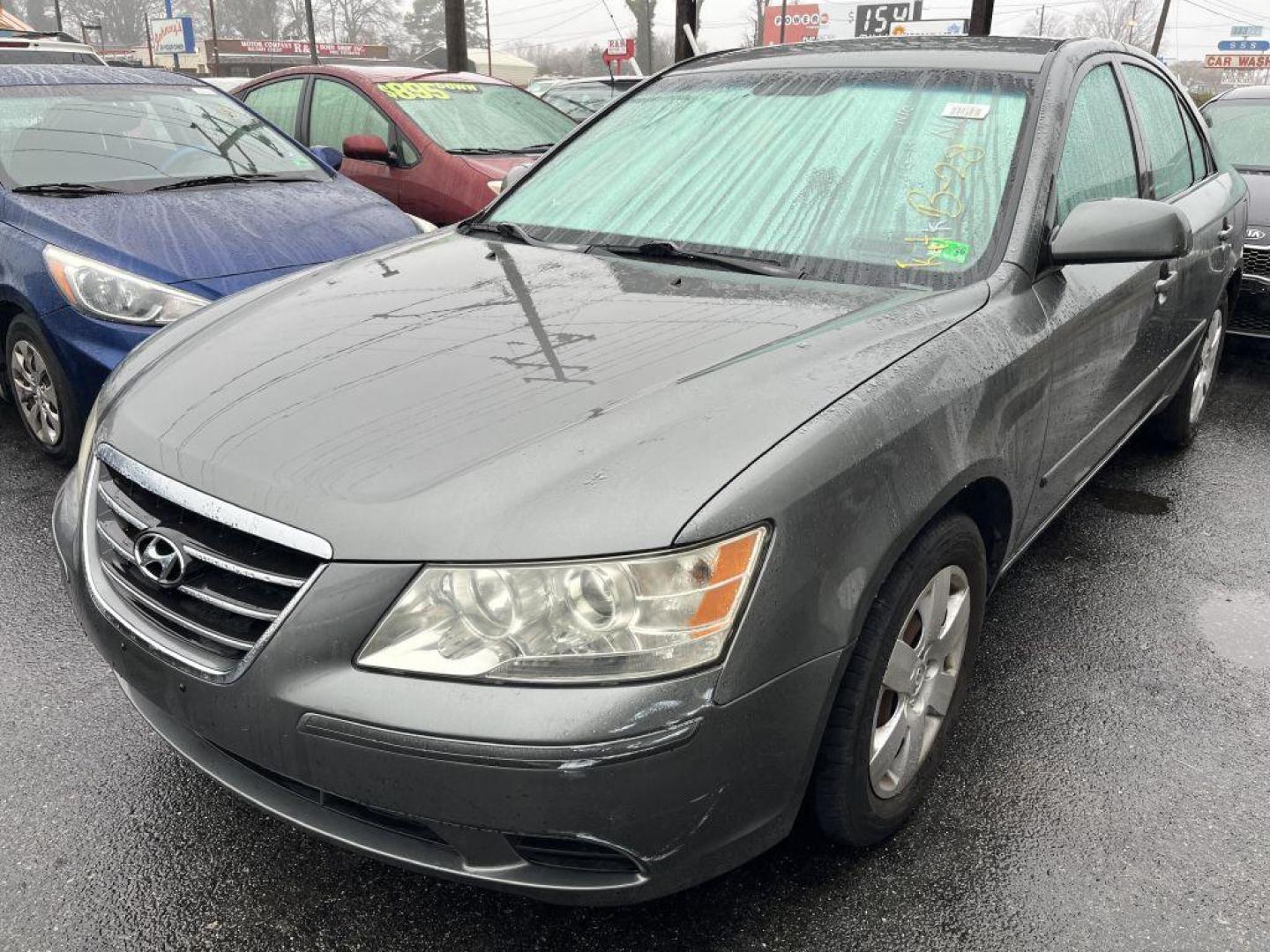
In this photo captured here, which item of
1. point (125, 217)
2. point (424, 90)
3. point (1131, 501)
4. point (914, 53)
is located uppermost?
point (914, 53)

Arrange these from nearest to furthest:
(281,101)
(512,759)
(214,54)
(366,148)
Answer: (512,759) → (366,148) → (281,101) → (214,54)

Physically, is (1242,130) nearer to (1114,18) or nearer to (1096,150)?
(1096,150)

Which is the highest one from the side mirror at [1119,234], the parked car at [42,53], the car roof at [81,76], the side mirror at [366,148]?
the parked car at [42,53]

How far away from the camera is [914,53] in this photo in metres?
2.91

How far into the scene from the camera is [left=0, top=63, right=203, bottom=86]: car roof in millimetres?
4750

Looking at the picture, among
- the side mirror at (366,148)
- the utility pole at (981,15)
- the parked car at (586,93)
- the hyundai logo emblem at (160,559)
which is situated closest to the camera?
the hyundai logo emblem at (160,559)

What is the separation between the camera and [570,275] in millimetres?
2518

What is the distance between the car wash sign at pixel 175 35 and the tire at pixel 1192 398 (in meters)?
59.2

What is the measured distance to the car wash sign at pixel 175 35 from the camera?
176ft

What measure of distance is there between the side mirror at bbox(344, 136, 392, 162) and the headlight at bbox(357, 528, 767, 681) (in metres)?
5.14

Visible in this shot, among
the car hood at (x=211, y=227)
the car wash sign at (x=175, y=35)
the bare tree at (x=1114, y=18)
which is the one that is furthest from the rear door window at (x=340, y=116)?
the bare tree at (x=1114, y=18)

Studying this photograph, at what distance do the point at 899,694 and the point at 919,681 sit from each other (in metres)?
0.11

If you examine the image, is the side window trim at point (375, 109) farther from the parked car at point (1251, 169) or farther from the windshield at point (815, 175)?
the parked car at point (1251, 169)

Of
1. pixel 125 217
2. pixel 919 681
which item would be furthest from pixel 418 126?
pixel 919 681
